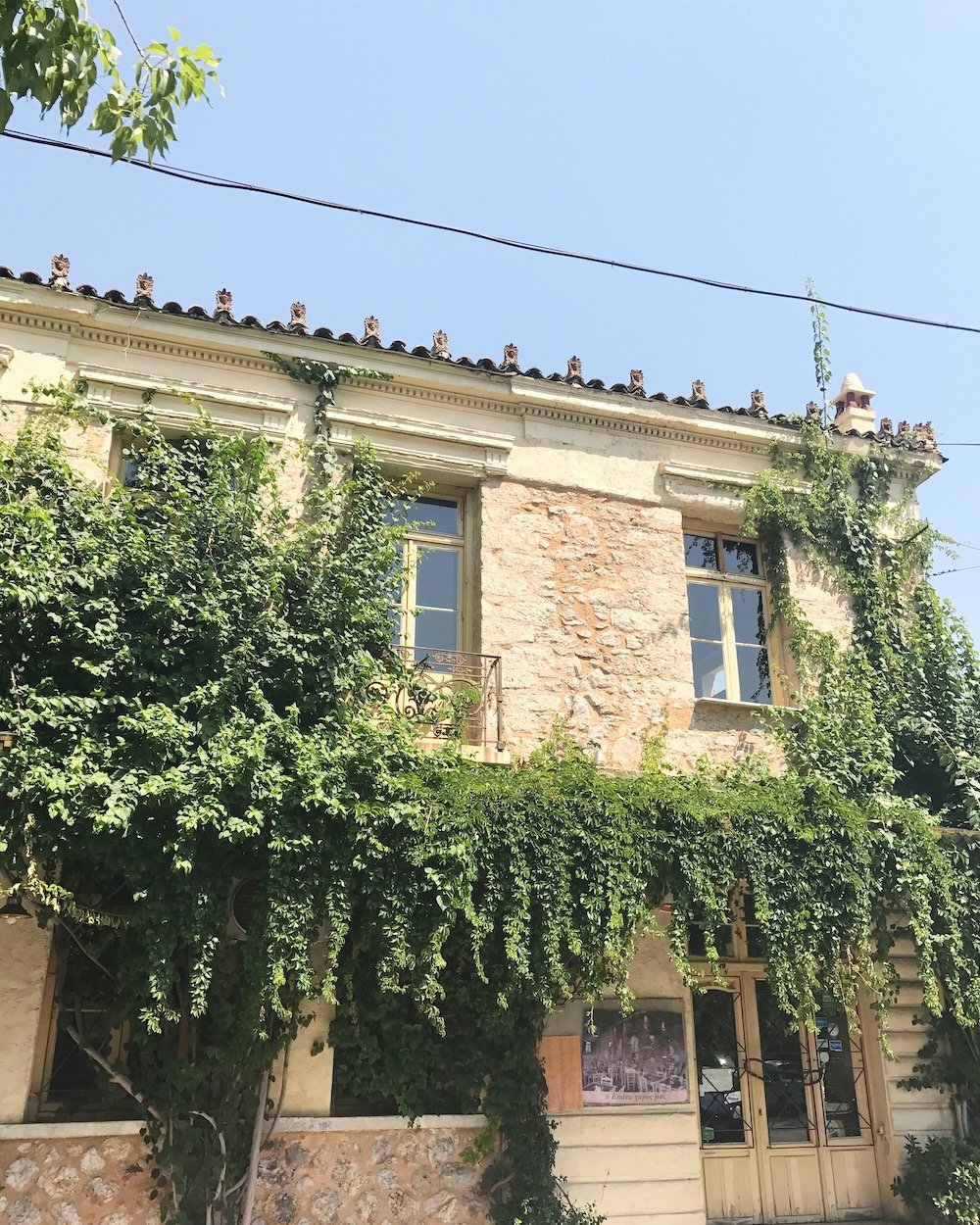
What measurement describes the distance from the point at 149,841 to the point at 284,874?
0.83m

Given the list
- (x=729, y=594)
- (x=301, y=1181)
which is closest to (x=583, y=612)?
(x=729, y=594)

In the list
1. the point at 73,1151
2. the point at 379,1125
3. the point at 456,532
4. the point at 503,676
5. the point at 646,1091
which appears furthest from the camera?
the point at 456,532

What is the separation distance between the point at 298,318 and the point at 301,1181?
6861 mm

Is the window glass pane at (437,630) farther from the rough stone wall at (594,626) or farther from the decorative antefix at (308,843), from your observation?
the decorative antefix at (308,843)

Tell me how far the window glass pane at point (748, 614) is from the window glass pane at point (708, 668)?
333 millimetres

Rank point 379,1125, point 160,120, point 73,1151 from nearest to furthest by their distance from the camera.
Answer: point 160,120 < point 73,1151 < point 379,1125

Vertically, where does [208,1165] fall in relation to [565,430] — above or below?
below

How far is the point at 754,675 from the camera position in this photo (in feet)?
32.0

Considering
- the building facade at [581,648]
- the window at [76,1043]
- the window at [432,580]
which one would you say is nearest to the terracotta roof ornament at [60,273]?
the building facade at [581,648]

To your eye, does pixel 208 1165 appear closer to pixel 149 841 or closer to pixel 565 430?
pixel 149 841

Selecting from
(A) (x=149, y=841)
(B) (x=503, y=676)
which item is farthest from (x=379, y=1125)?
(B) (x=503, y=676)

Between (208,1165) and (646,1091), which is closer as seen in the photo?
(208,1165)

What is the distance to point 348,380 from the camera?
910 centimetres

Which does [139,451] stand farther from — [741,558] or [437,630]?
[741,558]
